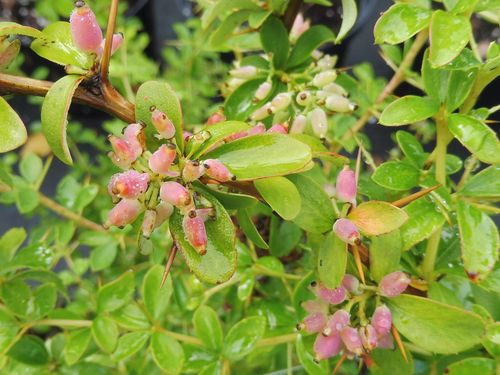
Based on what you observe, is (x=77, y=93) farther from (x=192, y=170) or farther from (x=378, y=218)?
(x=378, y=218)

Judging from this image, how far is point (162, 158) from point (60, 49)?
4.2 inches

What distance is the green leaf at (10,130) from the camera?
31 centimetres

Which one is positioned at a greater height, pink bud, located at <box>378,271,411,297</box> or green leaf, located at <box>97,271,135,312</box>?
pink bud, located at <box>378,271,411,297</box>

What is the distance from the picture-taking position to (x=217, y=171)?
1.03 feet

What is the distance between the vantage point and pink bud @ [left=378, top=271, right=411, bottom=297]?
38cm

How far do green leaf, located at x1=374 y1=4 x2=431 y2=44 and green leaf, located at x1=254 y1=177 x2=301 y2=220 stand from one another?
0.12 meters

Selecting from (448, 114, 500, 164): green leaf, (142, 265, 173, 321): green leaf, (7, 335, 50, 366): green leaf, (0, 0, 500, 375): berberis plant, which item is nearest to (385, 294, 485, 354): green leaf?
(0, 0, 500, 375): berberis plant

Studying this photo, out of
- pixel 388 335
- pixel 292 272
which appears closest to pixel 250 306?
pixel 292 272

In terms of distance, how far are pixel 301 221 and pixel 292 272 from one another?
0.34 meters

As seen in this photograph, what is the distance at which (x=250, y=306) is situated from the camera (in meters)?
0.63

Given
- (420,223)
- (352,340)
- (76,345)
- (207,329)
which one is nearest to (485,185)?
(420,223)

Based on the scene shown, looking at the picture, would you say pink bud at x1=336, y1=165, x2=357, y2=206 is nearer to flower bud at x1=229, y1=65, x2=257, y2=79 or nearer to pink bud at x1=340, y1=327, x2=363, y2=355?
pink bud at x1=340, y1=327, x2=363, y2=355

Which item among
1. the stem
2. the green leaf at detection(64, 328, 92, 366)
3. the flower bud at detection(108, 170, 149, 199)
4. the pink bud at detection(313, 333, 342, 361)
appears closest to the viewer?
the flower bud at detection(108, 170, 149, 199)

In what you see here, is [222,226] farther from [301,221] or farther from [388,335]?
[388,335]
